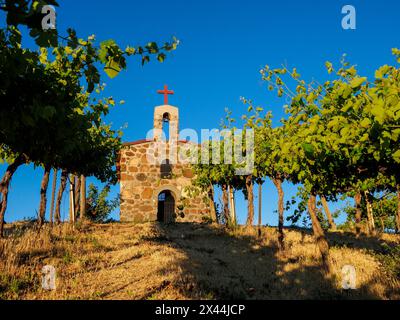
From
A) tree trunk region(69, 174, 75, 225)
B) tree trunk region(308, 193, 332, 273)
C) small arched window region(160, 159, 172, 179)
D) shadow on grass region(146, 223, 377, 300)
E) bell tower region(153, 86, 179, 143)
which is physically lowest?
shadow on grass region(146, 223, 377, 300)

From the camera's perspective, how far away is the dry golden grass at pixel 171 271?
7.90m

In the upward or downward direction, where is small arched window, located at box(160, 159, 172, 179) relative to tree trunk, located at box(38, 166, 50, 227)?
upward

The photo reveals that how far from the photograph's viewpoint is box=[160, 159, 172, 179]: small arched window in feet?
91.0

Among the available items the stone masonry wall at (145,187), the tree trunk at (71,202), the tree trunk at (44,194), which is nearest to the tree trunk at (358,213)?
the stone masonry wall at (145,187)

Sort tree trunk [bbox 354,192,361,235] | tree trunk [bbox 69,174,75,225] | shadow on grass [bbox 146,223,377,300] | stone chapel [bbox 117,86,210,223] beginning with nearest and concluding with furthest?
shadow on grass [bbox 146,223,377,300] < tree trunk [bbox 69,174,75,225] < tree trunk [bbox 354,192,361,235] < stone chapel [bbox 117,86,210,223]

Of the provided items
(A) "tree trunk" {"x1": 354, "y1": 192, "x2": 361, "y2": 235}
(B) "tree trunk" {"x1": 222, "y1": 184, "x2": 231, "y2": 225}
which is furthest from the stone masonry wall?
(A) "tree trunk" {"x1": 354, "y1": 192, "x2": 361, "y2": 235}

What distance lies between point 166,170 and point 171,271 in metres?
18.9

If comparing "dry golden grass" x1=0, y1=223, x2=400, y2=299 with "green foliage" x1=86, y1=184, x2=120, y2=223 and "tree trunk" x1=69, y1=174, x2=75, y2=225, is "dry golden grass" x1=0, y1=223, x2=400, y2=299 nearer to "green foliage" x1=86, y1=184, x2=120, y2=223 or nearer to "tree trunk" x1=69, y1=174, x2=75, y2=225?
"tree trunk" x1=69, y1=174, x2=75, y2=225

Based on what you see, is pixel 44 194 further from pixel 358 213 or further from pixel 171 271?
pixel 358 213

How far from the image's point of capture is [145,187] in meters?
27.3

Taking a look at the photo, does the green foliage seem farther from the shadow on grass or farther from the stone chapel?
the shadow on grass

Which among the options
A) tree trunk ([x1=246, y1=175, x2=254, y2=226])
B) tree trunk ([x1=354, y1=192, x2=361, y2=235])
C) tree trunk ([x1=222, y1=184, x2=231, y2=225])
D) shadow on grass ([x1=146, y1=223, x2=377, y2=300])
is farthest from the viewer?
tree trunk ([x1=354, y1=192, x2=361, y2=235])

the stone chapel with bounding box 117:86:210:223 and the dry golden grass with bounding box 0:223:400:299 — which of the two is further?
the stone chapel with bounding box 117:86:210:223

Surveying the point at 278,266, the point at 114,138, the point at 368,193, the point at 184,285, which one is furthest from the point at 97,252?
the point at 368,193
